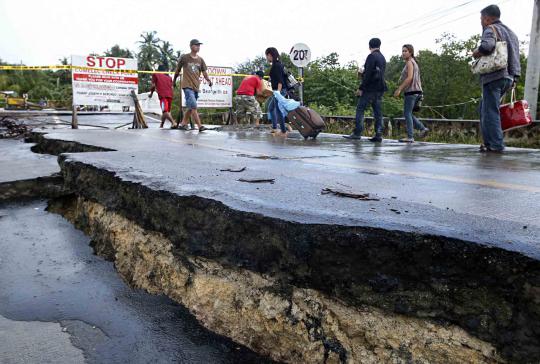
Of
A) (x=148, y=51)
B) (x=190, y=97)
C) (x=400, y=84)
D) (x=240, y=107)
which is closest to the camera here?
(x=400, y=84)

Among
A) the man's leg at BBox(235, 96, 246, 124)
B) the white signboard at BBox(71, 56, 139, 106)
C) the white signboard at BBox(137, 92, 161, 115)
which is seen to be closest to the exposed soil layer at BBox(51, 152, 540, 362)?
the white signboard at BBox(71, 56, 139, 106)

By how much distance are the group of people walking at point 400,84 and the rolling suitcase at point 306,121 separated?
0.53m

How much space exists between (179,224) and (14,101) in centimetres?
3613

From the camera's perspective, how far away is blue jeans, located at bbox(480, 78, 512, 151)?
5252 mm

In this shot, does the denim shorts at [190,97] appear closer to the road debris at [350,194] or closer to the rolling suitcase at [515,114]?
the rolling suitcase at [515,114]

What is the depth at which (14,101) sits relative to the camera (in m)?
32.6

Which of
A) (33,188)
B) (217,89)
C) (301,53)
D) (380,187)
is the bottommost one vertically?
(33,188)

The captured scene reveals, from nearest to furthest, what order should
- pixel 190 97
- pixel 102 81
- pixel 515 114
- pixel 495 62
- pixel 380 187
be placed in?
pixel 380 187, pixel 495 62, pixel 515 114, pixel 190 97, pixel 102 81

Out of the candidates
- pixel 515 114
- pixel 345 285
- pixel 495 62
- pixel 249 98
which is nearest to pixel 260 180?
pixel 345 285

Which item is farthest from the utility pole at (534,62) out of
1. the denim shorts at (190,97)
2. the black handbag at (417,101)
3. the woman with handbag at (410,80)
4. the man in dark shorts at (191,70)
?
the denim shorts at (190,97)

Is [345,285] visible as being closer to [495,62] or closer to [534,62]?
[495,62]

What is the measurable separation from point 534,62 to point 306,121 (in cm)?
556

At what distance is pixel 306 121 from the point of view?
7.75m

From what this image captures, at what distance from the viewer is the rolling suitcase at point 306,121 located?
7707 millimetres
